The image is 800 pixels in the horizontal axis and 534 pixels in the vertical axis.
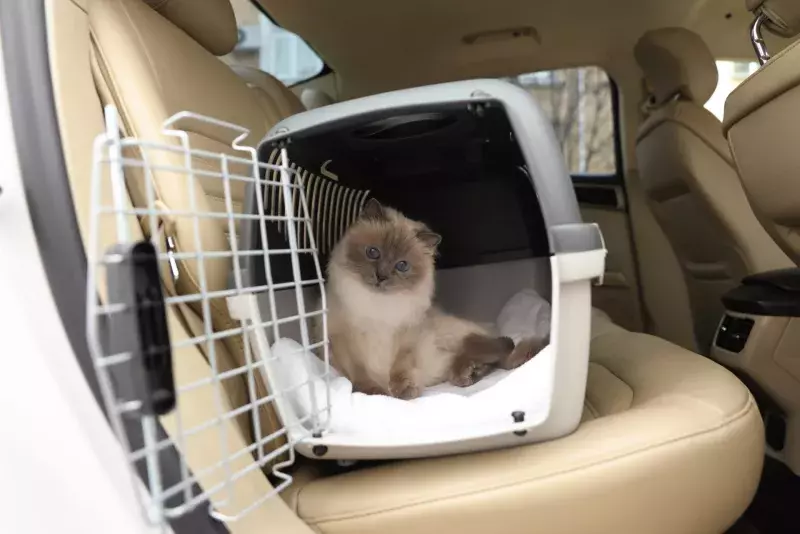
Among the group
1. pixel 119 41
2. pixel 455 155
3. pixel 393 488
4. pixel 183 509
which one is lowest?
pixel 393 488

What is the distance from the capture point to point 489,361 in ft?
5.58

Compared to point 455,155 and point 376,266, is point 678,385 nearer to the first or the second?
point 376,266

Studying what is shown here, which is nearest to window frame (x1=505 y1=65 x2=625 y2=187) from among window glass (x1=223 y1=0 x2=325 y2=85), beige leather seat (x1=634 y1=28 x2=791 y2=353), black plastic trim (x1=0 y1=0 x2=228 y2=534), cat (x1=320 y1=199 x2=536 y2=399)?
beige leather seat (x1=634 y1=28 x2=791 y2=353)

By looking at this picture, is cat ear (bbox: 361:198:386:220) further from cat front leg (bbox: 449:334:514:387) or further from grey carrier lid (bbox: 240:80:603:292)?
cat front leg (bbox: 449:334:514:387)

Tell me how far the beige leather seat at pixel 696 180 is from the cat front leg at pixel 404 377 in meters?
1.32

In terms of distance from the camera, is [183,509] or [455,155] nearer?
[183,509]

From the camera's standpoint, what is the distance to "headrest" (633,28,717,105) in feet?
7.82

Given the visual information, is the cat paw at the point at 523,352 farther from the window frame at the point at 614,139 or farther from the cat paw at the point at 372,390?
the window frame at the point at 614,139

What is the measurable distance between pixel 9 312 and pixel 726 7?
2653mm

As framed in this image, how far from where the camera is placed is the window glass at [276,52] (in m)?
2.79

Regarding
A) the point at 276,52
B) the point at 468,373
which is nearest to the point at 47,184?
the point at 468,373

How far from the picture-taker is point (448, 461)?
1.20 metres

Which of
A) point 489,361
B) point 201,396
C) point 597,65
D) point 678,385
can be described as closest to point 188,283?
point 201,396

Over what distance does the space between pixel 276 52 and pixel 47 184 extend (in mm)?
2293
